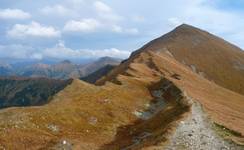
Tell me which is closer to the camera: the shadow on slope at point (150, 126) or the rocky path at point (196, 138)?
the rocky path at point (196, 138)

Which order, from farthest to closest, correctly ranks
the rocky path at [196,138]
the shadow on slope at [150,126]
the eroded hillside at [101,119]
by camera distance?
the eroded hillside at [101,119], the shadow on slope at [150,126], the rocky path at [196,138]

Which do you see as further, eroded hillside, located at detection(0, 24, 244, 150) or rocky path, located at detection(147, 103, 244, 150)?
eroded hillside, located at detection(0, 24, 244, 150)

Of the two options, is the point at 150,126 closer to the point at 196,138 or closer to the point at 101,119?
the point at 101,119

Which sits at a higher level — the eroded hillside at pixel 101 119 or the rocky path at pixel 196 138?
Answer: the rocky path at pixel 196 138

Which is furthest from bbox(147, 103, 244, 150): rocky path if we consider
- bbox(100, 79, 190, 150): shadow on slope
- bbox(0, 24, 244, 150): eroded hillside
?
bbox(100, 79, 190, 150): shadow on slope

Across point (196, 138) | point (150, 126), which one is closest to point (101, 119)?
point (150, 126)

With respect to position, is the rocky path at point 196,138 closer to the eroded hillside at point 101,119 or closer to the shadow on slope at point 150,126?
the eroded hillside at point 101,119

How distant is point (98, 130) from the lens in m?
71.4

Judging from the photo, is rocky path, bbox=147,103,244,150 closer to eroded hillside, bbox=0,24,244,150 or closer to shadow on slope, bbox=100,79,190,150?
eroded hillside, bbox=0,24,244,150

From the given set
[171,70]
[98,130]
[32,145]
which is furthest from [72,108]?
[171,70]

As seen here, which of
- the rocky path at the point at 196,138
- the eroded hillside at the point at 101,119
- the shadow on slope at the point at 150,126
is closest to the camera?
the rocky path at the point at 196,138

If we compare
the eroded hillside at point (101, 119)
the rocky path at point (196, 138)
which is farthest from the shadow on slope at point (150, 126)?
the rocky path at point (196, 138)

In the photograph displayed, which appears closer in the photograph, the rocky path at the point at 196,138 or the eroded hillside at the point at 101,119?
the rocky path at the point at 196,138

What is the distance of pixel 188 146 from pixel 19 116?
31.5 m
